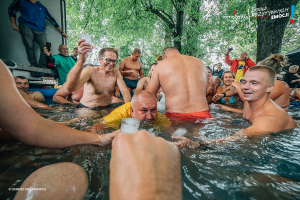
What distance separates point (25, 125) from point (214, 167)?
149 cm

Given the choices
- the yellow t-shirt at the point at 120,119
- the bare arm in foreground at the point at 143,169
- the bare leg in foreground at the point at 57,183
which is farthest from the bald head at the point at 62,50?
the bare arm in foreground at the point at 143,169

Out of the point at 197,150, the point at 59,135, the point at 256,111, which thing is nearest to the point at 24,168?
the point at 59,135

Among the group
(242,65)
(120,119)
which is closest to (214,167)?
(120,119)

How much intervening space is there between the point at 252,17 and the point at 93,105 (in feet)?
30.2

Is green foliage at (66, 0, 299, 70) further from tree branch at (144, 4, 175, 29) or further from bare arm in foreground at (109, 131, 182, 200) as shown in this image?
bare arm in foreground at (109, 131, 182, 200)

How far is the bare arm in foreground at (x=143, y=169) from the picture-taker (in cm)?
61

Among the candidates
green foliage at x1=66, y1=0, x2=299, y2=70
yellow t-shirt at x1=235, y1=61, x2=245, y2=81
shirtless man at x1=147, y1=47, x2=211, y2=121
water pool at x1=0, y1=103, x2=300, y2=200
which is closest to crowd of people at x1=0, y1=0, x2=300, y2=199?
shirtless man at x1=147, y1=47, x2=211, y2=121

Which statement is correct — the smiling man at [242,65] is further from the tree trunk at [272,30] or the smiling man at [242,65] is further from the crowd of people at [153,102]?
the crowd of people at [153,102]

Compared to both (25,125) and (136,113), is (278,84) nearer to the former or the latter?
(136,113)

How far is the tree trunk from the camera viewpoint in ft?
18.1

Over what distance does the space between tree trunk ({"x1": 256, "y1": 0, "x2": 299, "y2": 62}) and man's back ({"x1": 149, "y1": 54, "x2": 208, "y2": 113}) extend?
4.61m

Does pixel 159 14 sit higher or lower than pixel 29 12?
higher

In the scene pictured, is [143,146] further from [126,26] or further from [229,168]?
[126,26]

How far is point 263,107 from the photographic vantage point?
2344 mm
